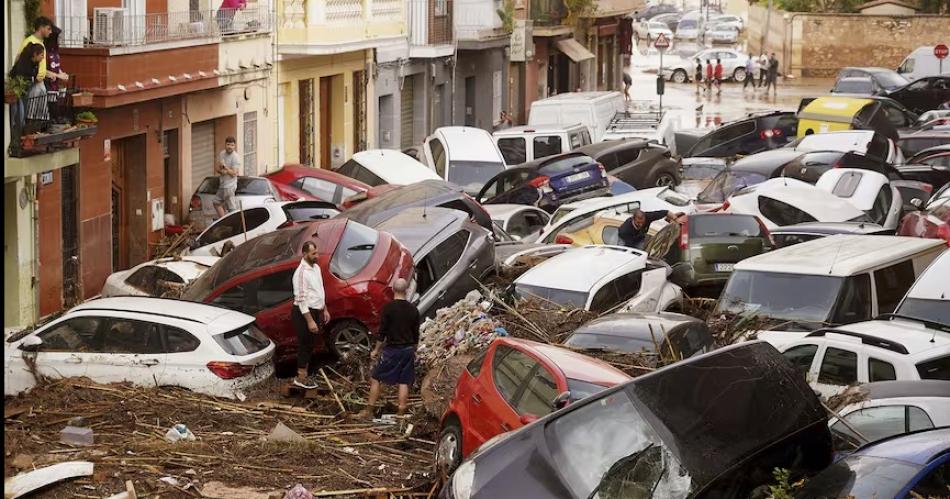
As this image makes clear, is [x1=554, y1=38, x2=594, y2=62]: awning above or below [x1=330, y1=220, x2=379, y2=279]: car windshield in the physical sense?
above

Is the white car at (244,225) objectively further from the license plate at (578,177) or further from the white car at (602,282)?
the license plate at (578,177)

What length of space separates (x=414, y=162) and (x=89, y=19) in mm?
7798

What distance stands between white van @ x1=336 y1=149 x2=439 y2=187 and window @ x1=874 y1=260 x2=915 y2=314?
12026 mm

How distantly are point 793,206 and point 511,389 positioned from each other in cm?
1248

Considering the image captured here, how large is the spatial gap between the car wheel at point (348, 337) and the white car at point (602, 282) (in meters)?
1.84

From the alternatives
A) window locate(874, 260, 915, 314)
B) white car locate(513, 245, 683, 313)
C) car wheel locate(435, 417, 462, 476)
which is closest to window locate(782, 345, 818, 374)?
white car locate(513, 245, 683, 313)

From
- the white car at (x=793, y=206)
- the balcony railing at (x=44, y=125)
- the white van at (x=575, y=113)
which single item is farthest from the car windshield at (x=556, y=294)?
the white van at (x=575, y=113)

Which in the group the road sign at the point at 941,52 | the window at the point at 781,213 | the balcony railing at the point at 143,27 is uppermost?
the balcony railing at the point at 143,27

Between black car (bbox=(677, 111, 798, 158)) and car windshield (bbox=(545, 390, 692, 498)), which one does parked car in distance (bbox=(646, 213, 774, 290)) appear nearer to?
car windshield (bbox=(545, 390, 692, 498))

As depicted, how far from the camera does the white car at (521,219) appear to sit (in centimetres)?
2509

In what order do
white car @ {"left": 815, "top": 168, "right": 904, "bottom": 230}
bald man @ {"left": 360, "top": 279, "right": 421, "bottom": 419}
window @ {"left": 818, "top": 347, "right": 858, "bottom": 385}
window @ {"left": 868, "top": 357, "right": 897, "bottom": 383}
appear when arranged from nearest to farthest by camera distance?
window @ {"left": 868, "top": 357, "right": 897, "bottom": 383}, window @ {"left": 818, "top": 347, "right": 858, "bottom": 385}, bald man @ {"left": 360, "top": 279, "right": 421, "bottom": 419}, white car @ {"left": 815, "top": 168, "right": 904, "bottom": 230}

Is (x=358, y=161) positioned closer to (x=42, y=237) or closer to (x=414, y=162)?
(x=414, y=162)

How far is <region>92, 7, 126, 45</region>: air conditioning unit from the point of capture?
23078 millimetres

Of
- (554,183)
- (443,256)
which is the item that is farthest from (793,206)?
(443,256)
